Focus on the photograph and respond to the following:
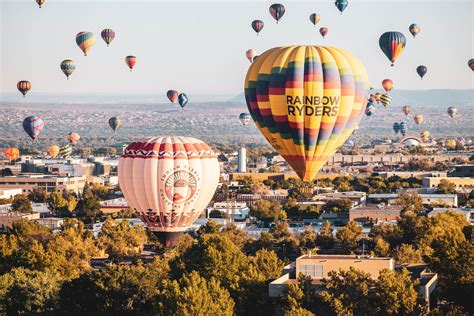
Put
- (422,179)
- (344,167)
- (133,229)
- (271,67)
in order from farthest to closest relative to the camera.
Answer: (344,167)
(422,179)
(133,229)
(271,67)

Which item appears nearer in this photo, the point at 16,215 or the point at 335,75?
the point at 335,75

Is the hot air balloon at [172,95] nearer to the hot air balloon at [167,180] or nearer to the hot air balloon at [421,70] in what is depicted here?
the hot air balloon at [421,70]

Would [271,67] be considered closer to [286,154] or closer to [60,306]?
[286,154]

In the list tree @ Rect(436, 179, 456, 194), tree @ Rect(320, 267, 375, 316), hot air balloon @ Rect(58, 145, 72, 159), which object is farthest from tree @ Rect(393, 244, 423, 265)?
hot air balloon @ Rect(58, 145, 72, 159)


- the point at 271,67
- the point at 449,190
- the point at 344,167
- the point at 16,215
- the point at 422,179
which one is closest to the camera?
the point at 271,67

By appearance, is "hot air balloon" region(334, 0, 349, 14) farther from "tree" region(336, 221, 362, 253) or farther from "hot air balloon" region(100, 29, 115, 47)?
"tree" region(336, 221, 362, 253)

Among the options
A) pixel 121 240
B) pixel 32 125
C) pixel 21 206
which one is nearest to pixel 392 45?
pixel 121 240

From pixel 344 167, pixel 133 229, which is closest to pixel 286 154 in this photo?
pixel 133 229

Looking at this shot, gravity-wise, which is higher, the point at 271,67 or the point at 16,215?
the point at 271,67
